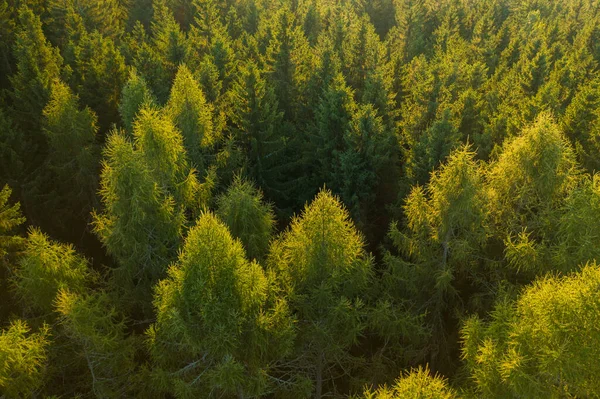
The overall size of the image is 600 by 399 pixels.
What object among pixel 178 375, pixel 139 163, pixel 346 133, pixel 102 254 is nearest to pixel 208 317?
pixel 178 375

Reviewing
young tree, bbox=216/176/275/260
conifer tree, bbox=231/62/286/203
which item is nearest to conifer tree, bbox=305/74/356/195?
conifer tree, bbox=231/62/286/203

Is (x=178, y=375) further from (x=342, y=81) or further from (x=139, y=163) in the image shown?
(x=342, y=81)

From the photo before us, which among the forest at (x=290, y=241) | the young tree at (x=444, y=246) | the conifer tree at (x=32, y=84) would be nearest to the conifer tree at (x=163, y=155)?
the forest at (x=290, y=241)

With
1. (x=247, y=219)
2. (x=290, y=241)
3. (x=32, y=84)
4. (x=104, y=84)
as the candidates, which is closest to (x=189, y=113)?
(x=247, y=219)

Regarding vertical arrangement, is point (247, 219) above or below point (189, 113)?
below

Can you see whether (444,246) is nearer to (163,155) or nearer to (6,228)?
(163,155)

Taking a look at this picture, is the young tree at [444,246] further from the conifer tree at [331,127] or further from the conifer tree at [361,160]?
the conifer tree at [331,127]

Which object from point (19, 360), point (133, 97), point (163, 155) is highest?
point (133, 97)
